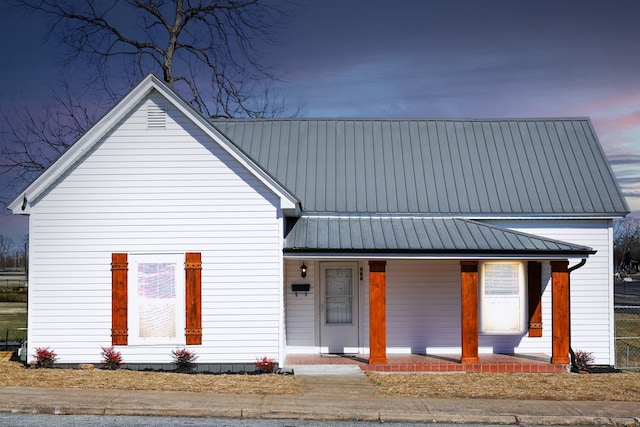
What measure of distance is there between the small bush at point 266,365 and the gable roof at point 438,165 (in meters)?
4.42

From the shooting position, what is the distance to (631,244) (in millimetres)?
104188

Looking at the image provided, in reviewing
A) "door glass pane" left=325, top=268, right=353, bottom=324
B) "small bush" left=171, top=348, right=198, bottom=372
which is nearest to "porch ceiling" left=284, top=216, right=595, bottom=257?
"door glass pane" left=325, top=268, right=353, bottom=324

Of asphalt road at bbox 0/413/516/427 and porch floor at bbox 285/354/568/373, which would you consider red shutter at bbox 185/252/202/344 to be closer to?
porch floor at bbox 285/354/568/373

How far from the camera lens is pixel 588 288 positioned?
62.0 feet

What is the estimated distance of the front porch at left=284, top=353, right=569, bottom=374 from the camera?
16.5m

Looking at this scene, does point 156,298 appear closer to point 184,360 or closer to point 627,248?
point 184,360

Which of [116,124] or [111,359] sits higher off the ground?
[116,124]

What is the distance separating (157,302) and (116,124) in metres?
3.93

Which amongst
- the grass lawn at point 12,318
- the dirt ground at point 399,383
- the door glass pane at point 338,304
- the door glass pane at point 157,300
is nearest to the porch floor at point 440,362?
the dirt ground at point 399,383

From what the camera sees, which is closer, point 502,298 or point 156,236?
point 156,236

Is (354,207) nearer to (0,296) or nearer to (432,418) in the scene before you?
(432,418)

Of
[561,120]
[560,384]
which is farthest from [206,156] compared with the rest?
[561,120]

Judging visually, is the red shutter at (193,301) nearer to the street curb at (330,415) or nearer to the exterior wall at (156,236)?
the exterior wall at (156,236)

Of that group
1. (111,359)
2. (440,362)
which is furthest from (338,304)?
(111,359)
